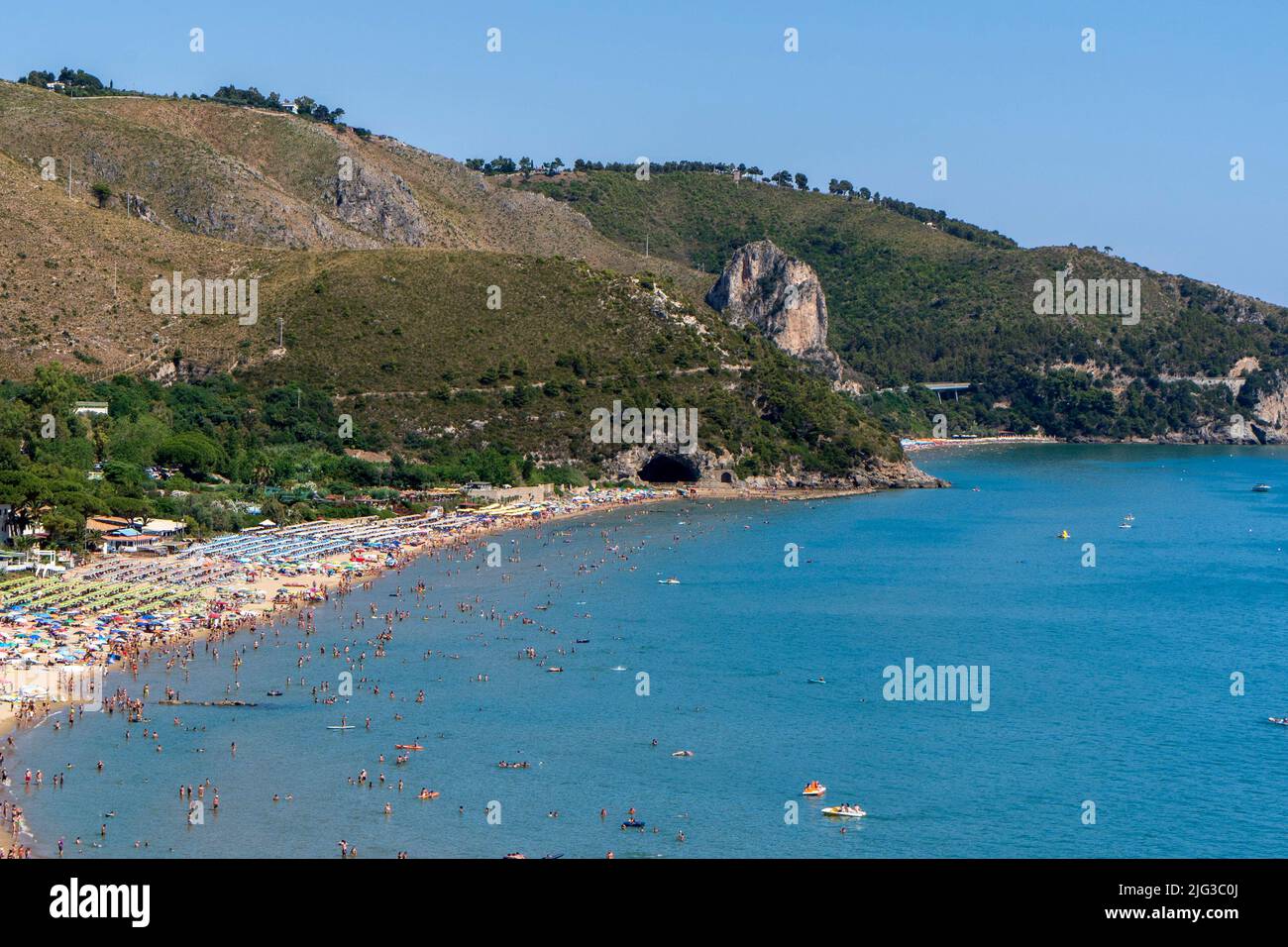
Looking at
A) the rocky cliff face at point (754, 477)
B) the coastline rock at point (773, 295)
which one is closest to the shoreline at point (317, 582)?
the rocky cliff face at point (754, 477)

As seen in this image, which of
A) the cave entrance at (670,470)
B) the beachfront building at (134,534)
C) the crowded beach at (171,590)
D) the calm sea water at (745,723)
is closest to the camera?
the calm sea water at (745,723)

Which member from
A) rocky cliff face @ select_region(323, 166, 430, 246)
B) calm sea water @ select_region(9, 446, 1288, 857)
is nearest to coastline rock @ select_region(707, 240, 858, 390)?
rocky cliff face @ select_region(323, 166, 430, 246)

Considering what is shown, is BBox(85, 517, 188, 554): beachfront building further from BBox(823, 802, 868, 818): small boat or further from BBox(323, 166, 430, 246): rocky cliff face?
BBox(323, 166, 430, 246): rocky cliff face

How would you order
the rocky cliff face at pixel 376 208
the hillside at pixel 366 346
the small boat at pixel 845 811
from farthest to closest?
the rocky cliff face at pixel 376 208 → the hillside at pixel 366 346 → the small boat at pixel 845 811

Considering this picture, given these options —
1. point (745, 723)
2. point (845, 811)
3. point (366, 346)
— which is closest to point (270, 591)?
point (745, 723)

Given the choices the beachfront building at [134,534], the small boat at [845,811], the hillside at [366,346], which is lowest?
the small boat at [845,811]

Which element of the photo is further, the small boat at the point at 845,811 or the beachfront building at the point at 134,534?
the beachfront building at the point at 134,534

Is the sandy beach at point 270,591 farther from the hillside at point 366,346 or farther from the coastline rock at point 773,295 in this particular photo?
the coastline rock at point 773,295

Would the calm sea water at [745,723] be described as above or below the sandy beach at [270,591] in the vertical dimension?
below
